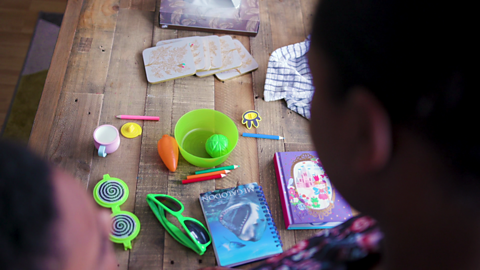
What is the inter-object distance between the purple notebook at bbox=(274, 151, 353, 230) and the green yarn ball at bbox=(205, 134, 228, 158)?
0.14 m

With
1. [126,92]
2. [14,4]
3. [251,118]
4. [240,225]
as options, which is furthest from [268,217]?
[14,4]

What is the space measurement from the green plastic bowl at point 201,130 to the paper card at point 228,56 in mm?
177

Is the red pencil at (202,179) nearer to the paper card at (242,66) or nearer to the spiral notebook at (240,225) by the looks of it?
the spiral notebook at (240,225)

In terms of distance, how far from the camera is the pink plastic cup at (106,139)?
763 millimetres

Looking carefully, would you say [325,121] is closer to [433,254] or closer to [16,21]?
[433,254]

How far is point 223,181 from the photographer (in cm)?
80

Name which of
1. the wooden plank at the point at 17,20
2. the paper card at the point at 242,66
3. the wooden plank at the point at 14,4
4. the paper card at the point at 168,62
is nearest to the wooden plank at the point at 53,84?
the paper card at the point at 168,62

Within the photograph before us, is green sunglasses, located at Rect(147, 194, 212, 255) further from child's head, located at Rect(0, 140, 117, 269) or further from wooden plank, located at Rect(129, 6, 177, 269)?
child's head, located at Rect(0, 140, 117, 269)

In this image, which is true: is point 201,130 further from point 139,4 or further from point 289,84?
point 139,4

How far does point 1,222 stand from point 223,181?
583mm

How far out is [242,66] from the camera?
3.33ft

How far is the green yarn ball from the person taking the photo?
797 millimetres

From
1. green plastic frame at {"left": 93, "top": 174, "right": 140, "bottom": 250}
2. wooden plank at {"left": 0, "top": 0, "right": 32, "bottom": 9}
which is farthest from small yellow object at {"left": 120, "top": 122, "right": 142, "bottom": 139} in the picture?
wooden plank at {"left": 0, "top": 0, "right": 32, "bottom": 9}

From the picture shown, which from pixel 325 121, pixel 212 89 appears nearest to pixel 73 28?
pixel 212 89
